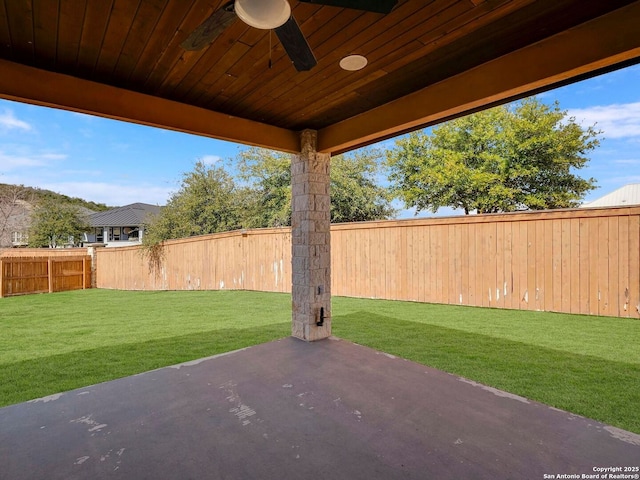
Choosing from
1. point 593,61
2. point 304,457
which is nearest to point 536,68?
point 593,61

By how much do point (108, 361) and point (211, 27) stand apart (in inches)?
137

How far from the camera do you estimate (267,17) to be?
150 centimetres

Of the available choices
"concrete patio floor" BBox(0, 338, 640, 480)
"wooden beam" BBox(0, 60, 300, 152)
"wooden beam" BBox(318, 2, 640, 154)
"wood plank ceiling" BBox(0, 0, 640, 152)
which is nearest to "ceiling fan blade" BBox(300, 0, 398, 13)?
"wood plank ceiling" BBox(0, 0, 640, 152)

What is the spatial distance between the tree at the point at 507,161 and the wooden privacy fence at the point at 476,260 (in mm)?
5549

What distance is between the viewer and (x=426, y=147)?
1206cm

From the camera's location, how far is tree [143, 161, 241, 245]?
1242 centimetres

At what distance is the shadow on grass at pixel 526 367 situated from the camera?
2.38 metres

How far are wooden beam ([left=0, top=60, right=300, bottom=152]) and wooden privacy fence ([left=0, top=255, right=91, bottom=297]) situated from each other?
30.0 ft

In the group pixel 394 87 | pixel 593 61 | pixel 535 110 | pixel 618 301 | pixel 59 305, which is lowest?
pixel 59 305

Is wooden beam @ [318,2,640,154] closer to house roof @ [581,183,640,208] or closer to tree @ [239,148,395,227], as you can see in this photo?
tree @ [239,148,395,227]

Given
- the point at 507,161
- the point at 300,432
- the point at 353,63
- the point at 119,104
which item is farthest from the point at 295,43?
the point at 507,161

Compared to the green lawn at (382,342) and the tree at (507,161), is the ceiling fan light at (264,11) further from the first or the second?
the tree at (507,161)

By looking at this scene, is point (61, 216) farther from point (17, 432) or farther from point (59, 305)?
point (17, 432)

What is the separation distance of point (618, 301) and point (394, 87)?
4818 millimetres
